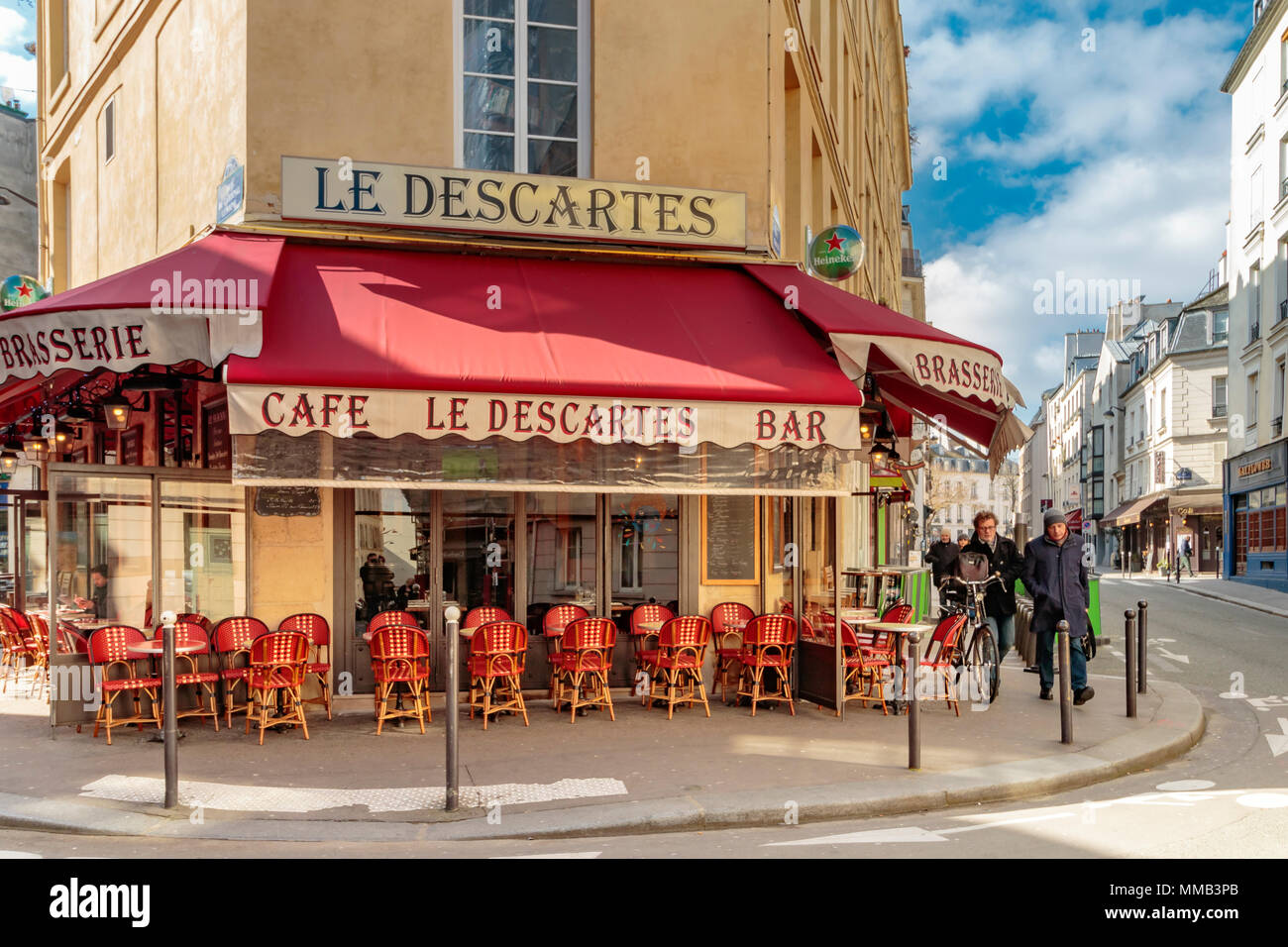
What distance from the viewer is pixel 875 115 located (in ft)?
90.4

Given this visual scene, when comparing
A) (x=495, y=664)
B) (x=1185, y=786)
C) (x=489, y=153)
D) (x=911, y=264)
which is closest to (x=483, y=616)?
(x=495, y=664)

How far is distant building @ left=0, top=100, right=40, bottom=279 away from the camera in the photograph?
→ 27.6m

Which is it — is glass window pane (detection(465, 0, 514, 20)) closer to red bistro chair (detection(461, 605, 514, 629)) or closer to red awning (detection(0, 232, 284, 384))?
red awning (detection(0, 232, 284, 384))

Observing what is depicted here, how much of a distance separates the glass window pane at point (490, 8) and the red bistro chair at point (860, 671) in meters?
7.27

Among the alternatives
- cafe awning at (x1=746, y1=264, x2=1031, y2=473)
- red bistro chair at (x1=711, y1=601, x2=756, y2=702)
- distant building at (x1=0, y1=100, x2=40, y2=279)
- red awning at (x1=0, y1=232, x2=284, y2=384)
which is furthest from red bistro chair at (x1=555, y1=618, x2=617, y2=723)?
distant building at (x1=0, y1=100, x2=40, y2=279)

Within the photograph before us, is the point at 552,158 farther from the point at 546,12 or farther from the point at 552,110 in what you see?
the point at 546,12

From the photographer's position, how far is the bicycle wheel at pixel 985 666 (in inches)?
419

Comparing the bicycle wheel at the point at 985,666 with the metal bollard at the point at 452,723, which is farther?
the bicycle wheel at the point at 985,666

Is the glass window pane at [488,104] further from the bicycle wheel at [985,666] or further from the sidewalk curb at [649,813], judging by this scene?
the bicycle wheel at [985,666]

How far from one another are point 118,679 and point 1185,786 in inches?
359

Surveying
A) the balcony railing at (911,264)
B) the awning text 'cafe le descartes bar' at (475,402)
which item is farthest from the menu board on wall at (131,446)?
the balcony railing at (911,264)

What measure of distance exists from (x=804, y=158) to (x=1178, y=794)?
32.1ft
